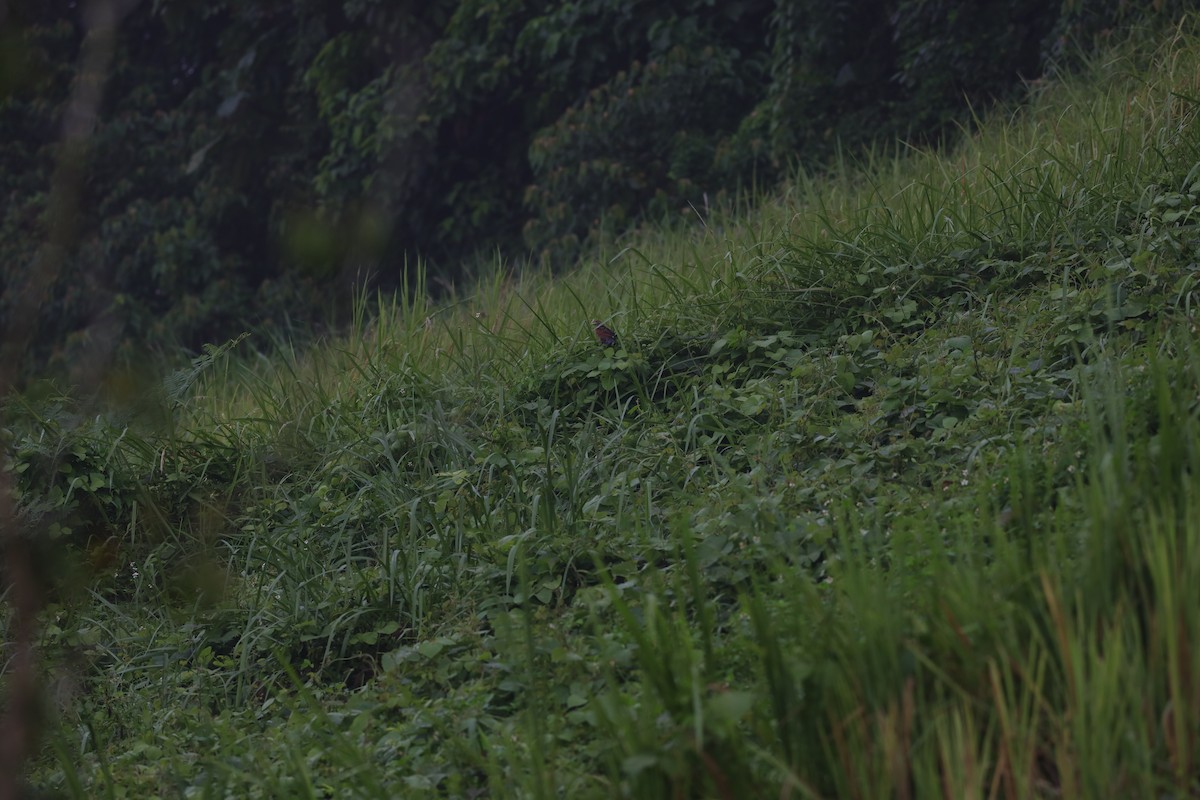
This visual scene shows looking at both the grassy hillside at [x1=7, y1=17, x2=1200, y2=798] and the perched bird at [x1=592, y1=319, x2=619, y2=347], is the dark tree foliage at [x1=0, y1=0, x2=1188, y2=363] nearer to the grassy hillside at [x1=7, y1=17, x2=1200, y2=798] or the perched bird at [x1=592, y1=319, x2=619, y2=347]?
the grassy hillside at [x1=7, y1=17, x2=1200, y2=798]

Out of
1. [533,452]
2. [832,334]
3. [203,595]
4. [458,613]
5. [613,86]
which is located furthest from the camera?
[613,86]

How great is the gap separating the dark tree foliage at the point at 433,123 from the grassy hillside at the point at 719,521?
268cm

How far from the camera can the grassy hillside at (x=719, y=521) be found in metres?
1.99

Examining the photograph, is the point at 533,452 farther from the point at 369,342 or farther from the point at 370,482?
the point at 369,342

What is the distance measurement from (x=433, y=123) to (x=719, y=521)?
25.6ft

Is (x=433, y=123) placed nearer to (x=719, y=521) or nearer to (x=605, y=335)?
(x=605, y=335)

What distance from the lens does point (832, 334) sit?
4.40 m

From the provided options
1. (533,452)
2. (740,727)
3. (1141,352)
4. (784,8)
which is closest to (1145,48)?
(784,8)

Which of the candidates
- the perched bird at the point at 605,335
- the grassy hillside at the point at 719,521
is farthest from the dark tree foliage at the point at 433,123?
the perched bird at the point at 605,335

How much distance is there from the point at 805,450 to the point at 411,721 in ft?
4.93

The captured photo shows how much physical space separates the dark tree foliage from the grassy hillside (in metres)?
2.68

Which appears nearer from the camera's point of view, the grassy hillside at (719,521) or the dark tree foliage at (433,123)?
the grassy hillside at (719,521)

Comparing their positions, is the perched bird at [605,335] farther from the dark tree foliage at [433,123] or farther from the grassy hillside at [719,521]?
the dark tree foliage at [433,123]

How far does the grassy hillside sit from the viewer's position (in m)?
1.99
